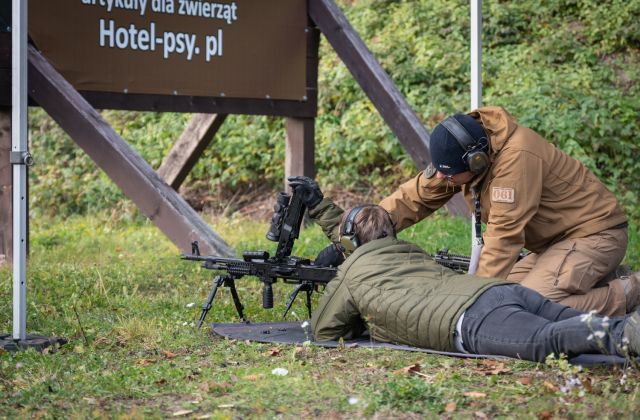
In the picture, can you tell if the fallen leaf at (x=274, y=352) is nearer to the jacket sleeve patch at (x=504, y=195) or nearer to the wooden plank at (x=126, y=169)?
the jacket sleeve patch at (x=504, y=195)

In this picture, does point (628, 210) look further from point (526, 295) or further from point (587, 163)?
point (526, 295)

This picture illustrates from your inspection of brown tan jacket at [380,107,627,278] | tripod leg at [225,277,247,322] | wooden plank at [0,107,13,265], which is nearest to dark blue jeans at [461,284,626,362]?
brown tan jacket at [380,107,627,278]

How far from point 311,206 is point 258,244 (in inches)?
152

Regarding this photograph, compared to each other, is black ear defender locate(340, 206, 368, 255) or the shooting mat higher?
black ear defender locate(340, 206, 368, 255)

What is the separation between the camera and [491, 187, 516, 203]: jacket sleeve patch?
5609 millimetres

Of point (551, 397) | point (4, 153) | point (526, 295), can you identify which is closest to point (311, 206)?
point (526, 295)

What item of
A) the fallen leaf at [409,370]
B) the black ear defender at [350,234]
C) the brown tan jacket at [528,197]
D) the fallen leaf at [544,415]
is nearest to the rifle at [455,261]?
the brown tan jacket at [528,197]

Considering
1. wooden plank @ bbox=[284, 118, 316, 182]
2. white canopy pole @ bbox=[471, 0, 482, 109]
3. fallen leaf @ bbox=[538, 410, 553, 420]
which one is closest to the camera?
fallen leaf @ bbox=[538, 410, 553, 420]

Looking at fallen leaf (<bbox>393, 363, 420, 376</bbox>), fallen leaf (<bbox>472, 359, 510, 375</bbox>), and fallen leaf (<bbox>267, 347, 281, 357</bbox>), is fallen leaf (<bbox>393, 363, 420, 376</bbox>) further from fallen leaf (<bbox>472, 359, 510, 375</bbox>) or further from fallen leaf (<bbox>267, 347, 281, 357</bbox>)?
fallen leaf (<bbox>267, 347, 281, 357</bbox>)

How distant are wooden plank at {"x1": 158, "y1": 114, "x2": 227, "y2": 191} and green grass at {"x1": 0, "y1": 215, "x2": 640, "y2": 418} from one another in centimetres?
355

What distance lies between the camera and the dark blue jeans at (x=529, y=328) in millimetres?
4547

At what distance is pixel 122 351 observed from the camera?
563 cm

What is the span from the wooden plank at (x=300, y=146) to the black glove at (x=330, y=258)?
13.7 feet

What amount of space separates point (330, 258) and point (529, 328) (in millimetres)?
1650
